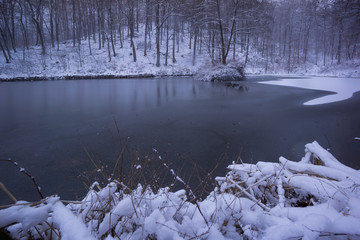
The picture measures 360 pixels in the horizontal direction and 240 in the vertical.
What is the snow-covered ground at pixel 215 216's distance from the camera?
775mm

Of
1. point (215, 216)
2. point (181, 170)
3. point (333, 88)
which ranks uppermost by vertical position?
point (333, 88)

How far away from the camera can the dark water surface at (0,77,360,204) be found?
2.65 metres

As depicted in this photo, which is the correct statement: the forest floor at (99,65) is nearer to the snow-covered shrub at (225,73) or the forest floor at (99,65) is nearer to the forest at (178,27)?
the forest at (178,27)

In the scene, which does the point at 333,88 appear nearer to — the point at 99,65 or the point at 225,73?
the point at 225,73

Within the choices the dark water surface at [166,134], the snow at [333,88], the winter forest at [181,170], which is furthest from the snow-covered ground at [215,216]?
the snow at [333,88]

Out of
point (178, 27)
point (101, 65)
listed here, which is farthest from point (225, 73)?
point (178, 27)

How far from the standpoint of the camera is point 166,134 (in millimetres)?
3881

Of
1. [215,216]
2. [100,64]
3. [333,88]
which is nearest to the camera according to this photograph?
[215,216]

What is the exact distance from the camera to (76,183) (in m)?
2.30

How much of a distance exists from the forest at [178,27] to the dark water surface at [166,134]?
10253 millimetres

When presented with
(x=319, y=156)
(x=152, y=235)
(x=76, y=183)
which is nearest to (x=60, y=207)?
(x=152, y=235)

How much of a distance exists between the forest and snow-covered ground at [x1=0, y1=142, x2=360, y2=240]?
14167mm

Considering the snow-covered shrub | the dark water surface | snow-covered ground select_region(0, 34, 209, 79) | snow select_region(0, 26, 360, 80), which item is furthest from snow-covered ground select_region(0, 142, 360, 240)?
snow-covered ground select_region(0, 34, 209, 79)

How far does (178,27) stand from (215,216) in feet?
121
